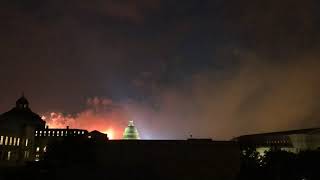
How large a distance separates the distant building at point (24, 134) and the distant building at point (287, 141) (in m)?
46.3

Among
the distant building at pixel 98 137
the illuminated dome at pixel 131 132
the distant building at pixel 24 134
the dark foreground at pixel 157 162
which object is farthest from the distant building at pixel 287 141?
the dark foreground at pixel 157 162

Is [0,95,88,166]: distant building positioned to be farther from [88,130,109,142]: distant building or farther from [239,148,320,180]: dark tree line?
[239,148,320,180]: dark tree line

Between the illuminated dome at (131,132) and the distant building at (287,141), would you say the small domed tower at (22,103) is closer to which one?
the illuminated dome at (131,132)

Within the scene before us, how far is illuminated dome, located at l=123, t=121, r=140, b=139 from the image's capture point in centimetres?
10582

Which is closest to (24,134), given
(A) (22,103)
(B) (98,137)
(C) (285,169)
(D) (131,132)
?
(A) (22,103)

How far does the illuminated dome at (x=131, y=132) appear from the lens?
4166 inches

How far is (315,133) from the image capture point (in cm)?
10788

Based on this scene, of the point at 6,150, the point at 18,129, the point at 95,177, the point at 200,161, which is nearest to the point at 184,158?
the point at 200,161

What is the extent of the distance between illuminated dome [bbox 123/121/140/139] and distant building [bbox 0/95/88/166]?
22.4 meters

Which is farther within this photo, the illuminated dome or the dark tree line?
the illuminated dome

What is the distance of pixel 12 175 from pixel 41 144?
122 ft

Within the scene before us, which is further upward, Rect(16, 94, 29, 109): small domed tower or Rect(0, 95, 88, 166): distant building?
Rect(16, 94, 29, 109): small domed tower

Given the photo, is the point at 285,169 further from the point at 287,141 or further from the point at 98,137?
the point at 287,141

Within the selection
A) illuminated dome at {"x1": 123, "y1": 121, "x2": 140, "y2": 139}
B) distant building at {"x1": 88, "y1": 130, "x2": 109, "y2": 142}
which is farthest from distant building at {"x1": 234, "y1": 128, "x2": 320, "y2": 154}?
distant building at {"x1": 88, "y1": 130, "x2": 109, "y2": 142}
